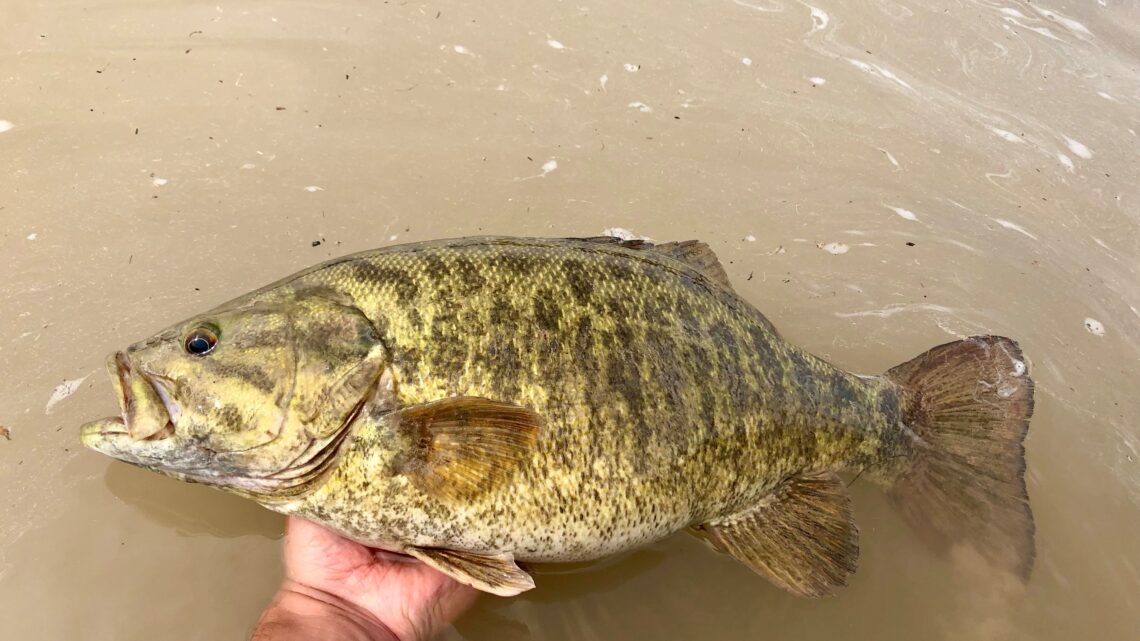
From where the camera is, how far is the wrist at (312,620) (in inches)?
96.2

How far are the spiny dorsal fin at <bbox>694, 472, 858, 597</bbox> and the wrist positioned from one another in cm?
139

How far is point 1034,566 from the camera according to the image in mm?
3260

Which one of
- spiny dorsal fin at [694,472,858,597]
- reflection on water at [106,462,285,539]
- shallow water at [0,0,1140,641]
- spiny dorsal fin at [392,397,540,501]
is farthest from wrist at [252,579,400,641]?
spiny dorsal fin at [694,472,858,597]

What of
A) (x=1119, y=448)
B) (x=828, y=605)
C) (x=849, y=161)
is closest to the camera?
(x=828, y=605)

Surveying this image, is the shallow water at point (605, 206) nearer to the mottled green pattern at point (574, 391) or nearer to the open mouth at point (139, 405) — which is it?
the mottled green pattern at point (574, 391)

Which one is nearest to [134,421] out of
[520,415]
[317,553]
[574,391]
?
[317,553]

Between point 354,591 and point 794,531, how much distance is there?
1.82m

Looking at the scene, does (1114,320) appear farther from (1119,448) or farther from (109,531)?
(109,531)

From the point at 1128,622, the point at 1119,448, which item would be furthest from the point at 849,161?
the point at 1128,622

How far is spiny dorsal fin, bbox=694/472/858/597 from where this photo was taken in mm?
2787

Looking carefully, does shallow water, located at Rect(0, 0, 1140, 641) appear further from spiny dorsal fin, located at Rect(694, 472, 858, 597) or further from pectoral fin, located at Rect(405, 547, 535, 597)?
pectoral fin, located at Rect(405, 547, 535, 597)

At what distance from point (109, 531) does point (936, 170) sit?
17.0 ft

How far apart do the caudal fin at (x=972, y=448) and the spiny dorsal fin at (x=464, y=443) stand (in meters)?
1.86

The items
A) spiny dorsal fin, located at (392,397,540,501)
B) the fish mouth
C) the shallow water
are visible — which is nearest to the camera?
the fish mouth
